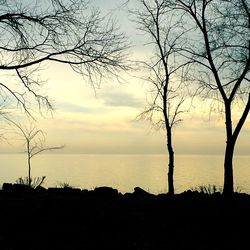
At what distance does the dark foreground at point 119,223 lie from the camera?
9.27 metres

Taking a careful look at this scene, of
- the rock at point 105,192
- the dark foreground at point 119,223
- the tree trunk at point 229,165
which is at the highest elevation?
the tree trunk at point 229,165

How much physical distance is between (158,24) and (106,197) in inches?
486

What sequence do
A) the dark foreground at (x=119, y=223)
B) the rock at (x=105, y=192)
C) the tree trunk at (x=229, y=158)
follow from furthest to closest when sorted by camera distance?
the tree trunk at (x=229, y=158) → the rock at (x=105, y=192) → the dark foreground at (x=119, y=223)

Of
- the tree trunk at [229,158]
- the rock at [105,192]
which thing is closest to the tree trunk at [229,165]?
the tree trunk at [229,158]

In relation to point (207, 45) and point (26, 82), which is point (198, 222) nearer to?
point (26, 82)

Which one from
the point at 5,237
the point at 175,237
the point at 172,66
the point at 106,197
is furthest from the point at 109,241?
the point at 172,66

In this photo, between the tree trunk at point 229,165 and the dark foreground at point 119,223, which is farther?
the tree trunk at point 229,165

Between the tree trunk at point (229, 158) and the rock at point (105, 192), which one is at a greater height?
the tree trunk at point (229, 158)

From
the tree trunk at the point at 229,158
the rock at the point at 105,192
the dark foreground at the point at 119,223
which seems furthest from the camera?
the tree trunk at the point at 229,158

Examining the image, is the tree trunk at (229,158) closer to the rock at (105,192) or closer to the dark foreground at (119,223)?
the dark foreground at (119,223)

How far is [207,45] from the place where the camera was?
19219 millimetres

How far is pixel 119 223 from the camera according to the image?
1026 cm

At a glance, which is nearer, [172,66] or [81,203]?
[81,203]

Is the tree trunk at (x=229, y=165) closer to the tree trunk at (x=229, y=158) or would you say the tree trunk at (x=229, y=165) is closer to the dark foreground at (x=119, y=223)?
the tree trunk at (x=229, y=158)
